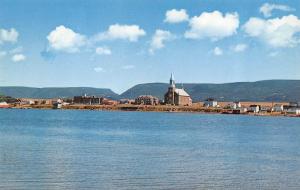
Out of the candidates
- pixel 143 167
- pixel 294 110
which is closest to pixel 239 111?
pixel 294 110

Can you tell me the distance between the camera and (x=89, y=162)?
33625mm

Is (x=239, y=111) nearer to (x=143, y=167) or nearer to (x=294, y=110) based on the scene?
(x=294, y=110)

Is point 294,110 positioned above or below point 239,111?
above

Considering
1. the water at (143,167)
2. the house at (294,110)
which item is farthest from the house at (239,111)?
the water at (143,167)

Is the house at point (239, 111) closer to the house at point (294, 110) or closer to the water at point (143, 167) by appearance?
the house at point (294, 110)

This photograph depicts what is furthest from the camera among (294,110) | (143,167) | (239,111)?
(239,111)

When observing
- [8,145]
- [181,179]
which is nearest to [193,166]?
[181,179]

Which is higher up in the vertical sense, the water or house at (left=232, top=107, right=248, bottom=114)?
house at (left=232, top=107, right=248, bottom=114)

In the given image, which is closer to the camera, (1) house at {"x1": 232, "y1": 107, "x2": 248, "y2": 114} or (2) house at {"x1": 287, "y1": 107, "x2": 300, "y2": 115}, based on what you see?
(2) house at {"x1": 287, "y1": 107, "x2": 300, "y2": 115}

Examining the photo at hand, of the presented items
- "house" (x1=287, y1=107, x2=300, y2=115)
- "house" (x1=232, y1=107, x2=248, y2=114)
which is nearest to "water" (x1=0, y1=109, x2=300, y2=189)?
"house" (x1=287, y1=107, x2=300, y2=115)

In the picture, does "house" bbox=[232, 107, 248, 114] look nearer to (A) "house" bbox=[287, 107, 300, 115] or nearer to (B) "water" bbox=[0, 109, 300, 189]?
(A) "house" bbox=[287, 107, 300, 115]

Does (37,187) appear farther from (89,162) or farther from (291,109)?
(291,109)

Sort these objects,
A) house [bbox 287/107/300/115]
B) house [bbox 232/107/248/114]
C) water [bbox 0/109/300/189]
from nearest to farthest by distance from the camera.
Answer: water [bbox 0/109/300/189] < house [bbox 287/107/300/115] < house [bbox 232/107/248/114]

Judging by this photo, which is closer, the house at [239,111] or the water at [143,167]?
the water at [143,167]
